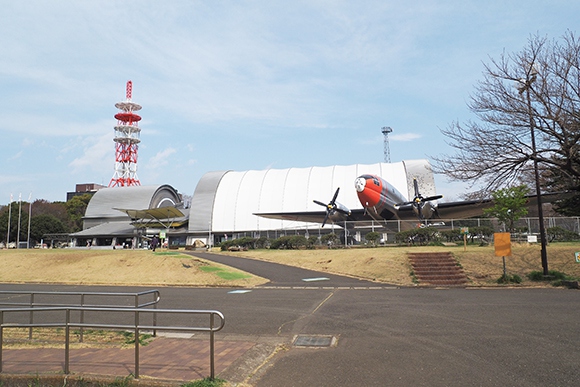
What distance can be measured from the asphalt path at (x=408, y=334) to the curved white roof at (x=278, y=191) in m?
42.2

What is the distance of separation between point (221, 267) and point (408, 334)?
15.8 meters

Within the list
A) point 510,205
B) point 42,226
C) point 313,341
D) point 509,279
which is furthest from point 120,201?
point 313,341

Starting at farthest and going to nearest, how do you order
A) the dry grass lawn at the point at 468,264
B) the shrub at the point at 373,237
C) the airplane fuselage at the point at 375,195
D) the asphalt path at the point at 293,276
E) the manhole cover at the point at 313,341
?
the airplane fuselage at the point at 375,195, the shrub at the point at 373,237, the dry grass lawn at the point at 468,264, the asphalt path at the point at 293,276, the manhole cover at the point at 313,341

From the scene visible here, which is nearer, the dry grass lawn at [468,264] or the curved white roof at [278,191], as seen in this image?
the dry grass lawn at [468,264]

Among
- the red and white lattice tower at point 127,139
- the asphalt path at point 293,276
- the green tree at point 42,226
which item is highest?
the red and white lattice tower at point 127,139

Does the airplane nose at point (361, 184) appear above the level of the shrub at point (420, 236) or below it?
above

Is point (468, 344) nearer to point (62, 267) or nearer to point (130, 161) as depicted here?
point (62, 267)

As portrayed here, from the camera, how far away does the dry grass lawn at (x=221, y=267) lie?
62.9 ft

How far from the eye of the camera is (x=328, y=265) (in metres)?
23.5

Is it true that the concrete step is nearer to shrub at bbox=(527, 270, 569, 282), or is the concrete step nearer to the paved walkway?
shrub at bbox=(527, 270, 569, 282)

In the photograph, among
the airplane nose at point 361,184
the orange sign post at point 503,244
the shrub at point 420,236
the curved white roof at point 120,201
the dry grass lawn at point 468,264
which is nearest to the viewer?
the orange sign post at point 503,244

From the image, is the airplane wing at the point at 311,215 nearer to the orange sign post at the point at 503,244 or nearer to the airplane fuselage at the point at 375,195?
the airplane fuselage at the point at 375,195

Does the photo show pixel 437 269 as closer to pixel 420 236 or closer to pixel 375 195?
pixel 420 236

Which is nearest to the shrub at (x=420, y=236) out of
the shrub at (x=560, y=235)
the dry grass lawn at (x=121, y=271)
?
the shrub at (x=560, y=235)
